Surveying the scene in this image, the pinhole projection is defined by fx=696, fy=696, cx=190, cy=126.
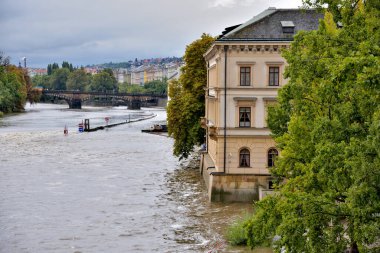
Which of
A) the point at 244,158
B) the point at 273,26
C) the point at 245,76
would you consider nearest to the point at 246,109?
the point at 245,76

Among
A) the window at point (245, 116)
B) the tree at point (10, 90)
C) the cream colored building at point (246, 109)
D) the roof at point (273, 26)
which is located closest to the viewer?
the roof at point (273, 26)

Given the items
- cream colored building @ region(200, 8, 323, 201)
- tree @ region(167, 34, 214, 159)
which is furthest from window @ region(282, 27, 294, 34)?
tree @ region(167, 34, 214, 159)

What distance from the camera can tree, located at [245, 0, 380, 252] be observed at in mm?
14914

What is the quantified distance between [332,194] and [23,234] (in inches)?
796

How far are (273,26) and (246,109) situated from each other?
16.1ft

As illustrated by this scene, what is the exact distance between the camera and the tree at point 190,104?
5434 centimetres

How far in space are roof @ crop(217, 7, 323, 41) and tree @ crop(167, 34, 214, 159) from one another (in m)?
13.8

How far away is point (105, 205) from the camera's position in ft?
133

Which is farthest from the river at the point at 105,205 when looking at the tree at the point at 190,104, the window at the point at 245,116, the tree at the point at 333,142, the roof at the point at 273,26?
the tree at the point at 333,142

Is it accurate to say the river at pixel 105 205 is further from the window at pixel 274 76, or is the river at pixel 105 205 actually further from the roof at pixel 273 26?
the roof at pixel 273 26

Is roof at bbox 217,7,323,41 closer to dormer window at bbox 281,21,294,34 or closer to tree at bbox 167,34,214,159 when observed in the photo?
dormer window at bbox 281,21,294,34

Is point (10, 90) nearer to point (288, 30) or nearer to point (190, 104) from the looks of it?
point (190, 104)

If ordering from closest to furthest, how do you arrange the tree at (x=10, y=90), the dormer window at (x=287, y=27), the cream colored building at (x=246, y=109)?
the cream colored building at (x=246, y=109)
the dormer window at (x=287, y=27)
the tree at (x=10, y=90)

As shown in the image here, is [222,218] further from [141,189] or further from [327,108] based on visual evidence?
[327,108]
